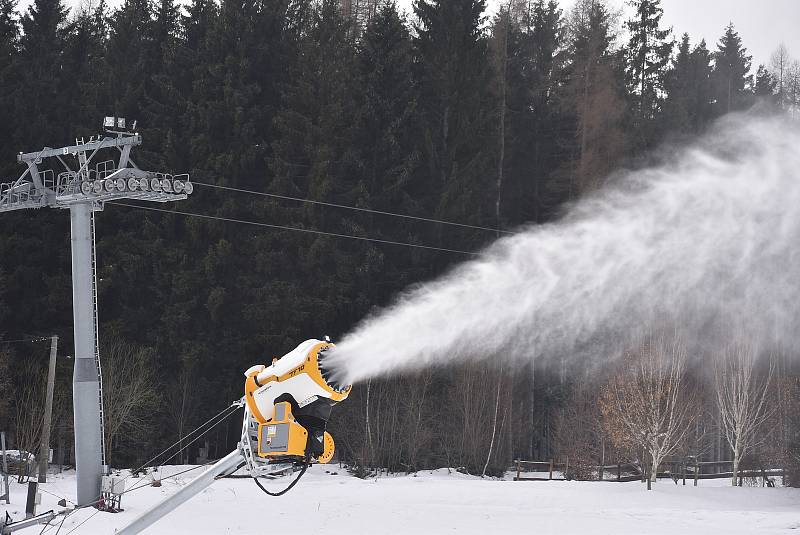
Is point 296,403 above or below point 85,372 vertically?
above

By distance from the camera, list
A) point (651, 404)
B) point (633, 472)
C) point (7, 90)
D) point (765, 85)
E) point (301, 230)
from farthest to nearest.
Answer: point (765, 85) → point (7, 90) → point (301, 230) → point (633, 472) → point (651, 404)

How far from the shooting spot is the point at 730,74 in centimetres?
6938

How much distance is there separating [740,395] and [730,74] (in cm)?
3218

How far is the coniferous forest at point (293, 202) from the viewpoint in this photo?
4694 cm

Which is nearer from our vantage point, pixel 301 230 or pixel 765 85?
A: pixel 301 230

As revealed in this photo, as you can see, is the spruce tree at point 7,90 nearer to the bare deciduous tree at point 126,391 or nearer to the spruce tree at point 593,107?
the bare deciduous tree at point 126,391

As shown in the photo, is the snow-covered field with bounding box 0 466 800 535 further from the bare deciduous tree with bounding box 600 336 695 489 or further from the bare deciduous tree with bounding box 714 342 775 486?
the bare deciduous tree with bounding box 714 342 775 486

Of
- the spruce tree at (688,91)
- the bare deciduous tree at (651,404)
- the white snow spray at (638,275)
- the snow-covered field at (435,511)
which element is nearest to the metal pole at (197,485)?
the white snow spray at (638,275)

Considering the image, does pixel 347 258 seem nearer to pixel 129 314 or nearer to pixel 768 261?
pixel 129 314

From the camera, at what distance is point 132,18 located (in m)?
54.1

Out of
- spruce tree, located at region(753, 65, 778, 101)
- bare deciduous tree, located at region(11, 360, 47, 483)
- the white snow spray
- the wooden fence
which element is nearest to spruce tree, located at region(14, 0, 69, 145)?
Result: bare deciduous tree, located at region(11, 360, 47, 483)

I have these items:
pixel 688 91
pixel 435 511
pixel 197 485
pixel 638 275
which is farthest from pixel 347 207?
pixel 197 485

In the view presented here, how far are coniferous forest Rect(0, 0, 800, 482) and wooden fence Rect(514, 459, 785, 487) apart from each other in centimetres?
103

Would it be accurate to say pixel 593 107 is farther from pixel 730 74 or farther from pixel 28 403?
pixel 28 403
